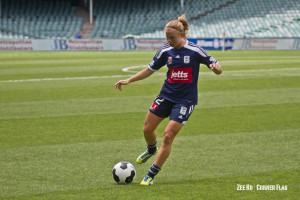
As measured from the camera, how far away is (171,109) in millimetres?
7402

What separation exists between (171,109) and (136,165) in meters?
1.18

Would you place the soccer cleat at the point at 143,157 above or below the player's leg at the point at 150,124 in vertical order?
below

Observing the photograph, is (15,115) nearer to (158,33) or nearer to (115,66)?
(115,66)

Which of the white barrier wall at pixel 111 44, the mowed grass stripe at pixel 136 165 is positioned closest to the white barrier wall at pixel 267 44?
the white barrier wall at pixel 111 44

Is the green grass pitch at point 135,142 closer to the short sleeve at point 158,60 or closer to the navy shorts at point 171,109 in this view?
the navy shorts at point 171,109

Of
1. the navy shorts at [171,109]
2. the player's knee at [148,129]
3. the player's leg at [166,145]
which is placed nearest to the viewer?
the player's leg at [166,145]

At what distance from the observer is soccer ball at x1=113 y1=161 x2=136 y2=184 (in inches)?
269

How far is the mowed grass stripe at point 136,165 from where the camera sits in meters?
6.78

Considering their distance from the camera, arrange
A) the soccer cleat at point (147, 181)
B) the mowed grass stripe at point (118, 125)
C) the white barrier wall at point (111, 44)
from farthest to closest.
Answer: the white barrier wall at point (111, 44), the mowed grass stripe at point (118, 125), the soccer cleat at point (147, 181)

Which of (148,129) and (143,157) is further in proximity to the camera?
(143,157)

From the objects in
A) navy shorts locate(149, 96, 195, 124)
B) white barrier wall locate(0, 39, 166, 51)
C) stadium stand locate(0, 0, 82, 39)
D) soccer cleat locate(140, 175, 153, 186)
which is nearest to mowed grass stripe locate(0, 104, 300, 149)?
navy shorts locate(149, 96, 195, 124)

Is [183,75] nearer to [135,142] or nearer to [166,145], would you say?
[166,145]

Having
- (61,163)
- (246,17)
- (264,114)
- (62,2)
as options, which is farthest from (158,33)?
(61,163)

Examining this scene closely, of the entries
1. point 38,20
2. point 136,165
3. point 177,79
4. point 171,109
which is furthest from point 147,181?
point 38,20
